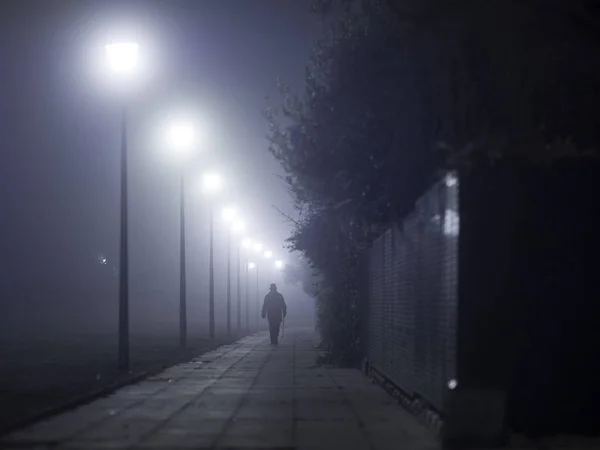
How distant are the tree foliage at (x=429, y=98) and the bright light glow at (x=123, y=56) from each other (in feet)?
11.5

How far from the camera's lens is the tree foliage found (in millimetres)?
15945

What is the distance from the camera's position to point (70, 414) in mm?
16875

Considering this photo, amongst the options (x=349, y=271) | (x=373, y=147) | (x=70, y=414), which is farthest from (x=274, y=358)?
(x=70, y=414)

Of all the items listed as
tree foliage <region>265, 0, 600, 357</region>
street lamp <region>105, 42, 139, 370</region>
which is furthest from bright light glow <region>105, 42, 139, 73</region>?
tree foliage <region>265, 0, 600, 357</region>

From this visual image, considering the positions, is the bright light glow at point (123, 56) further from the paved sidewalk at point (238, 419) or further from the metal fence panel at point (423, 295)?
the metal fence panel at point (423, 295)

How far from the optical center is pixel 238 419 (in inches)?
633

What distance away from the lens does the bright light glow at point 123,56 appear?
25.9 metres

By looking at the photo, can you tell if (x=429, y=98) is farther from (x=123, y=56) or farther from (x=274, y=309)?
(x=274, y=309)

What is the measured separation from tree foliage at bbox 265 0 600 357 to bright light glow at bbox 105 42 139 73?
352 centimetres

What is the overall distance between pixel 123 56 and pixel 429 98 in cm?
979

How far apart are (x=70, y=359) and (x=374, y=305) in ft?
33.8

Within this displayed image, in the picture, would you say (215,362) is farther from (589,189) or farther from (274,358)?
(589,189)

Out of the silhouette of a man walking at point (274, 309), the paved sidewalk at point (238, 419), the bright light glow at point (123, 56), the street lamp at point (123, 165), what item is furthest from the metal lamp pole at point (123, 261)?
the silhouette of a man walking at point (274, 309)

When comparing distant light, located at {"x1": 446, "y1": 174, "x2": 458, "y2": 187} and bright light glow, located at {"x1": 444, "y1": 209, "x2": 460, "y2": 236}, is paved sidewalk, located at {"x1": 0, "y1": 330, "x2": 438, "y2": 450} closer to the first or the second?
bright light glow, located at {"x1": 444, "y1": 209, "x2": 460, "y2": 236}
